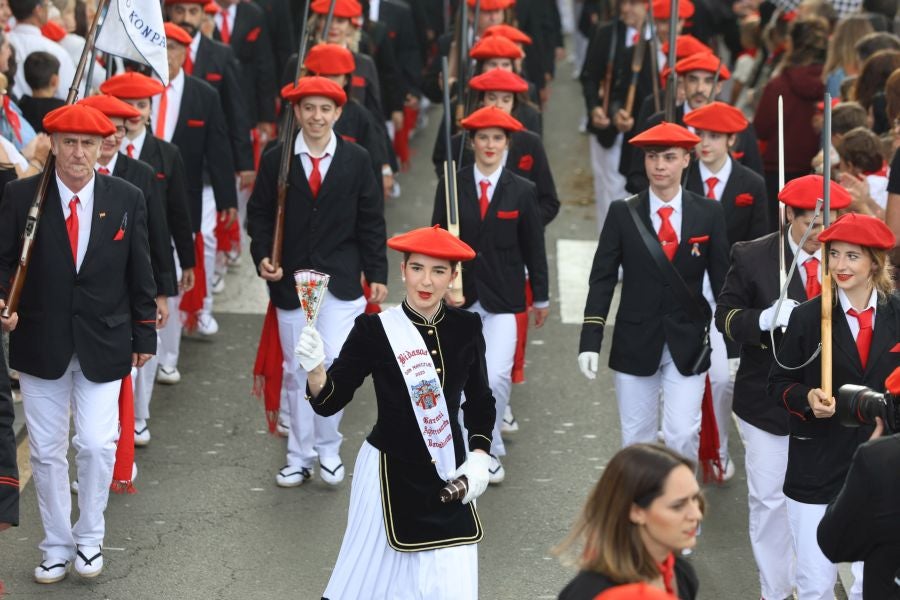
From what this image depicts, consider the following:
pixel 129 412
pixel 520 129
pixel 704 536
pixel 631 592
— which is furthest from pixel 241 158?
pixel 631 592

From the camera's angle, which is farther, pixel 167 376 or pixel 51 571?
pixel 167 376

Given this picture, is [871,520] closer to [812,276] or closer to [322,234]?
[812,276]

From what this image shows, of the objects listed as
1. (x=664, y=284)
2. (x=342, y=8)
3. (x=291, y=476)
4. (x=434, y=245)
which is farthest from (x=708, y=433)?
(x=342, y=8)

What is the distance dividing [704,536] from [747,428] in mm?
1185

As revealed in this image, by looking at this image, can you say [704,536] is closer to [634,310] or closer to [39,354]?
[634,310]

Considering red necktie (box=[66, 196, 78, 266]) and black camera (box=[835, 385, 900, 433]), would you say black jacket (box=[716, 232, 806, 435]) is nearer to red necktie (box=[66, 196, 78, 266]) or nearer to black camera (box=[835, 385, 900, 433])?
black camera (box=[835, 385, 900, 433])

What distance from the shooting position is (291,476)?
919cm

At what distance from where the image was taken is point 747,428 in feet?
25.3

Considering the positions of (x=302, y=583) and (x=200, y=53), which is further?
(x=200, y=53)

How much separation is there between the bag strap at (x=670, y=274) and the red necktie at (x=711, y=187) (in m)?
1.17

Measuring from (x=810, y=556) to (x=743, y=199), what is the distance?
2.89 meters

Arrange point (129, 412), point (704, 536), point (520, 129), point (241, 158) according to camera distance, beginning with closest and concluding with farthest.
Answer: point (129, 412) < point (704, 536) < point (520, 129) < point (241, 158)

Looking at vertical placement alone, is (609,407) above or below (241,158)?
below

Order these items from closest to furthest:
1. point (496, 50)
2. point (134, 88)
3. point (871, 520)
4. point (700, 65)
→ 1. point (871, 520)
2. point (134, 88)
3. point (700, 65)
4. point (496, 50)
